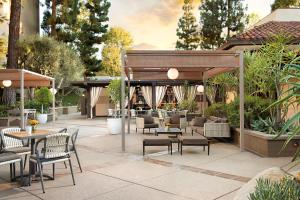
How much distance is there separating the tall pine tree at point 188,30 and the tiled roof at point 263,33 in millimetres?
16985

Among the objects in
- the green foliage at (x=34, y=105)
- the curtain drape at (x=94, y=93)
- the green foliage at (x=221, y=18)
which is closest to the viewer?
the green foliage at (x=34, y=105)

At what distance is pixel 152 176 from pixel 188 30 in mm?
26946

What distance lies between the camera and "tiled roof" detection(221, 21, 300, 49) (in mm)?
11664

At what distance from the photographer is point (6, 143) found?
6.28m

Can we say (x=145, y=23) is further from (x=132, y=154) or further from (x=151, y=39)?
(x=132, y=154)

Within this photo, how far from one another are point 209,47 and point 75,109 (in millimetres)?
14746

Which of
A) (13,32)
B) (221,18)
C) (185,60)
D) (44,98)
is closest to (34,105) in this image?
(44,98)

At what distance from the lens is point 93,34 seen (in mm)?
26609

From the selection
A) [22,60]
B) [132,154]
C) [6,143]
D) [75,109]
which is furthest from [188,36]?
[6,143]

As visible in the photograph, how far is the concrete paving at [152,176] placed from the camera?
4.78 meters

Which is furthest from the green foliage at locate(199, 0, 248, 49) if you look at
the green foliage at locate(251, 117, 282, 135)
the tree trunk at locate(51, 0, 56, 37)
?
the green foliage at locate(251, 117, 282, 135)

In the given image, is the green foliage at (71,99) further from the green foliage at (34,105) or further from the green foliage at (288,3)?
the green foliage at (288,3)

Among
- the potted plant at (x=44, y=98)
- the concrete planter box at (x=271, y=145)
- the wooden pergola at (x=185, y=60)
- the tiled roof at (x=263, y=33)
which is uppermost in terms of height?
the tiled roof at (x=263, y=33)

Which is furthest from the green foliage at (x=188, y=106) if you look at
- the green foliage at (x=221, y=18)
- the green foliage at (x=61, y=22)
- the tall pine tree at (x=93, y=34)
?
the green foliage at (x=221, y=18)
